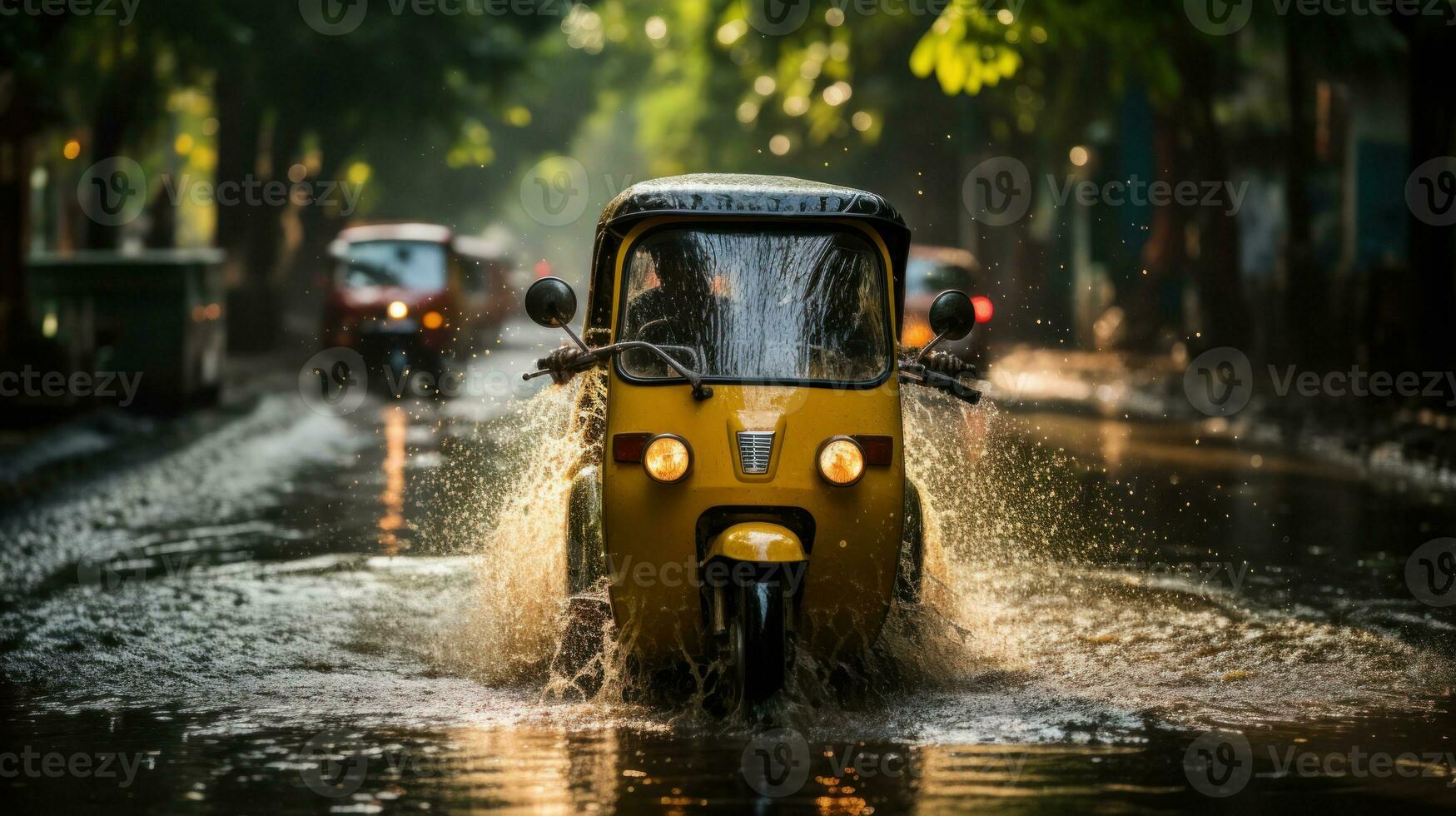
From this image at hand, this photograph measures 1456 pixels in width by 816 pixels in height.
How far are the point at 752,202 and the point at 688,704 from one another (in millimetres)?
1858

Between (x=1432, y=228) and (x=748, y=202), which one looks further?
(x=1432, y=228)

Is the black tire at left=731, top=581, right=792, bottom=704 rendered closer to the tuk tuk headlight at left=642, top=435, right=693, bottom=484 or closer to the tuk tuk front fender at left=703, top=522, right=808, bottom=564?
the tuk tuk front fender at left=703, top=522, right=808, bottom=564

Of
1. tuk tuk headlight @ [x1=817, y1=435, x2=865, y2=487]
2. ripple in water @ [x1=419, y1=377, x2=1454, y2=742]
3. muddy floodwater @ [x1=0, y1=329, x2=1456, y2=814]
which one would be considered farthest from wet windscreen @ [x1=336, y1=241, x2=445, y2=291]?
tuk tuk headlight @ [x1=817, y1=435, x2=865, y2=487]

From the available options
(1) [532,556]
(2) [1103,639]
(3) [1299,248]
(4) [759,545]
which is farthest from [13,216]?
(3) [1299,248]

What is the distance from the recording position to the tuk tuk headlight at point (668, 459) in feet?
23.4

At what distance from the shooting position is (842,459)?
7152 millimetres

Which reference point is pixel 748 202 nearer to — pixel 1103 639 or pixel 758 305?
pixel 758 305

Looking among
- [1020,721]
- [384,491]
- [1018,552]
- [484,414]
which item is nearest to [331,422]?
[484,414]

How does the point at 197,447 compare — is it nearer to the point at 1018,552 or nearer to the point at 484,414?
the point at 484,414

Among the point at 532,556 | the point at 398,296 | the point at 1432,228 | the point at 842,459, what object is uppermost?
the point at 1432,228

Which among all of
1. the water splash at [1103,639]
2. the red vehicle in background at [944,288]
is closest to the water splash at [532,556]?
the water splash at [1103,639]

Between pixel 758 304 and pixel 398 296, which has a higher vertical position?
pixel 398 296

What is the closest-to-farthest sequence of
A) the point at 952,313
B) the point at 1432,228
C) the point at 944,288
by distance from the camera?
the point at 952,313 < the point at 1432,228 < the point at 944,288

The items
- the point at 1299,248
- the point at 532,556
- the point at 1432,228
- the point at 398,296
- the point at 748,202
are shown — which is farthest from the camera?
the point at 1299,248
